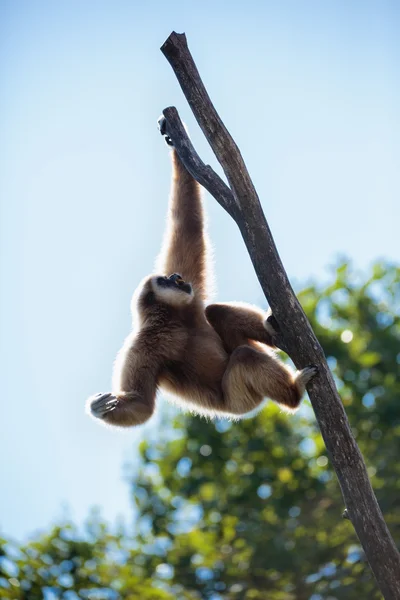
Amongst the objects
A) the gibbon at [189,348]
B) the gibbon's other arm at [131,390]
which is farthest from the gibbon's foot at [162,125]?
the gibbon's other arm at [131,390]

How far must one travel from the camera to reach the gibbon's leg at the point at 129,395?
18.5ft

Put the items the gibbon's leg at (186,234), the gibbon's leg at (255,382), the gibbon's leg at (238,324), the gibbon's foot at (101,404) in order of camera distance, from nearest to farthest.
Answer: the gibbon's foot at (101,404)
the gibbon's leg at (255,382)
the gibbon's leg at (238,324)
the gibbon's leg at (186,234)

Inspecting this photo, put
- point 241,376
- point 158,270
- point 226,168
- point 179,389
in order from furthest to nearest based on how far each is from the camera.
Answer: point 158,270, point 179,389, point 241,376, point 226,168

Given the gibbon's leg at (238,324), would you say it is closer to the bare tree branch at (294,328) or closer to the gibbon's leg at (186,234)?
the gibbon's leg at (186,234)

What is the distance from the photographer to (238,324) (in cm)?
644

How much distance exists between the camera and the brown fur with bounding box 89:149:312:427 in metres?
5.87

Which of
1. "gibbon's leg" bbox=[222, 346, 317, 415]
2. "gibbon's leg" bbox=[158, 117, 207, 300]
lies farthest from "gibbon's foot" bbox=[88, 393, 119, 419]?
"gibbon's leg" bbox=[158, 117, 207, 300]

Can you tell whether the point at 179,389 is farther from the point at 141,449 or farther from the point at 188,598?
the point at 141,449

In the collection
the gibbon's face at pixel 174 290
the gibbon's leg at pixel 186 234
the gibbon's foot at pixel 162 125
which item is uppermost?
the gibbon's foot at pixel 162 125

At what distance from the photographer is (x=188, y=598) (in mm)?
14078

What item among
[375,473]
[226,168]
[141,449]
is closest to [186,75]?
[226,168]

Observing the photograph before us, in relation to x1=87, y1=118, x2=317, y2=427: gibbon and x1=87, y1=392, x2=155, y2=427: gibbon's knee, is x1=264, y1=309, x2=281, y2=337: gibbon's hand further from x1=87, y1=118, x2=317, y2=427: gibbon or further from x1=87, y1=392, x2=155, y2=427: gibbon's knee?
x1=87, y1=392, x2=155, y2=427: gibbon's knee

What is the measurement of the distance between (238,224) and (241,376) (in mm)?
1431

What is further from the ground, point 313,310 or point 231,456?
point 313,310
